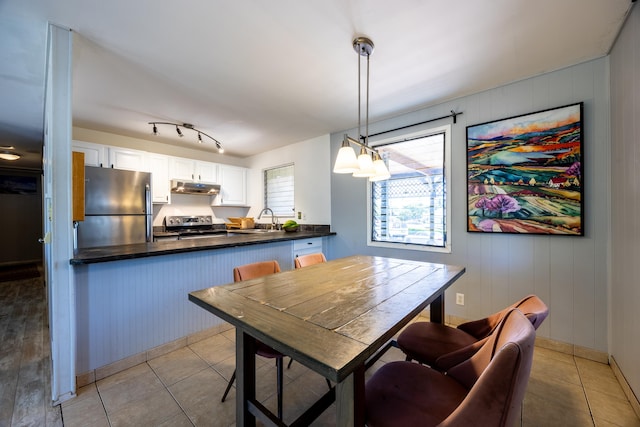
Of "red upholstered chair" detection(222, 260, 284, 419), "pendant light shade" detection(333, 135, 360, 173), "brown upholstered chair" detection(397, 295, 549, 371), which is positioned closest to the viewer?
"brown upholstered chair" detection(397, 295, 549, 371)

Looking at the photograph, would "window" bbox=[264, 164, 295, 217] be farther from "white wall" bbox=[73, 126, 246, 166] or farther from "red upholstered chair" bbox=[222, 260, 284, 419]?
"red upholstered chair" bbox=[222, 260, 284, 419]

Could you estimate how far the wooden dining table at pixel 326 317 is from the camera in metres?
0.81

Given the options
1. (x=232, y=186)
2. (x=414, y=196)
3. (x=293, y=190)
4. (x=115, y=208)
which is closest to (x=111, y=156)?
(x=115, y=208)

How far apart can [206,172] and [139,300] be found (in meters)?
2.82

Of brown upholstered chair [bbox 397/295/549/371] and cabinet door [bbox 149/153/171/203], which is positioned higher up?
cabinet door [bbox 149/153/171/203]

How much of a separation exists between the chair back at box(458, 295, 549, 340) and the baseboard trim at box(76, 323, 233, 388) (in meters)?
2.19

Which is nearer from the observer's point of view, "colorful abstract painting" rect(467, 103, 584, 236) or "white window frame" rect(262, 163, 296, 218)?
"colorful abstract painting" rect(467, 103, 584, 236)

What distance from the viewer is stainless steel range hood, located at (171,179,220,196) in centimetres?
398

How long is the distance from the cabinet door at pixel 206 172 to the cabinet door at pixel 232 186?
0.12 meters

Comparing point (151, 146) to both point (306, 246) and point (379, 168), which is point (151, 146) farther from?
point (379, 168)

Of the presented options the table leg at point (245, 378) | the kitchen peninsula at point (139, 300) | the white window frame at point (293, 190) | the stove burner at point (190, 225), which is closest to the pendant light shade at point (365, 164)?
the table leg at point (245, 378)

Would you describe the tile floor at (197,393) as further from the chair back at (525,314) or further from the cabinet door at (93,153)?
the cabinet door at (93,153)

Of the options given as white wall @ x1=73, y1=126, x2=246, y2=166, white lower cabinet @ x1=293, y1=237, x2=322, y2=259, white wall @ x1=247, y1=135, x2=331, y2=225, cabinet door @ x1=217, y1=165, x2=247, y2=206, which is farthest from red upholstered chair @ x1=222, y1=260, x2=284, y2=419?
white wall @ x1=73, y1=126, x2=246, y2=166

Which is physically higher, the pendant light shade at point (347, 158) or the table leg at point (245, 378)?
the pendant light shade at point (347, 158)
